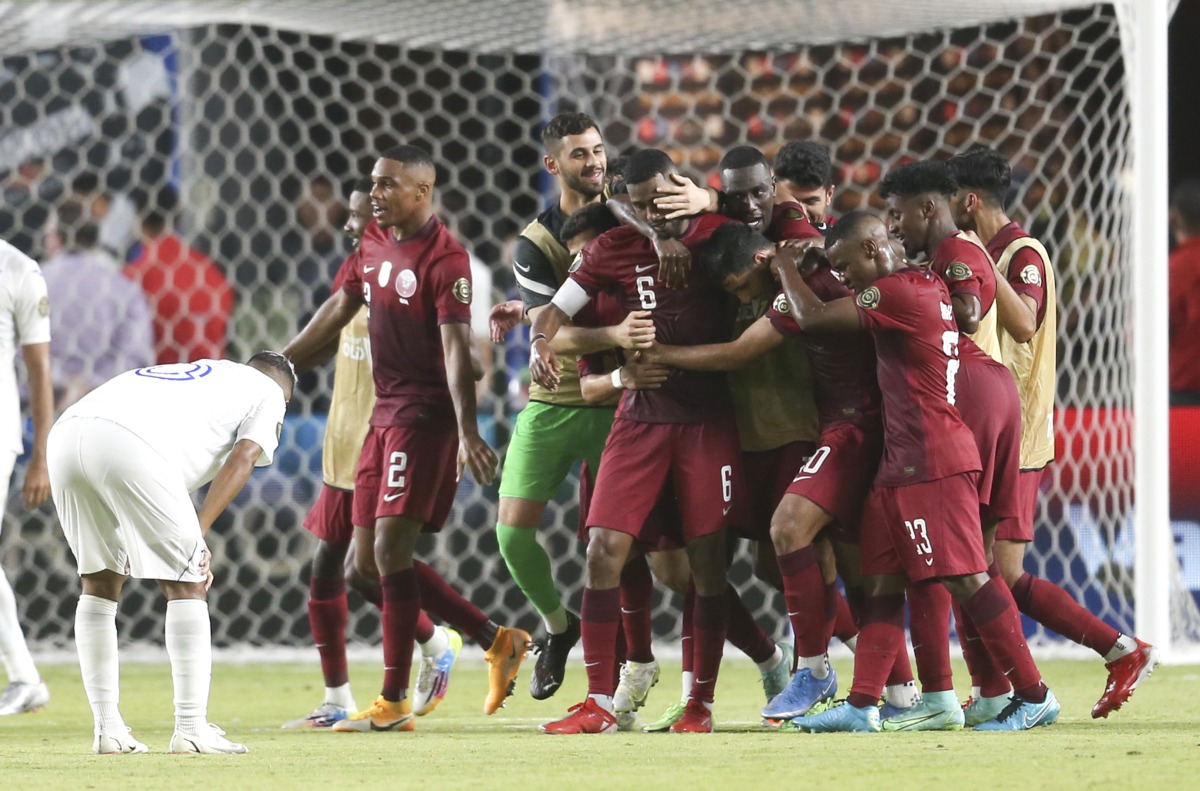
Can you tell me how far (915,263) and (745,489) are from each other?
81 cm

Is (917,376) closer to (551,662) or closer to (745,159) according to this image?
(745,159)

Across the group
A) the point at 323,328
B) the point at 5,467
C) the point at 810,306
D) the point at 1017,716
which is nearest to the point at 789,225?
the point at 810,306

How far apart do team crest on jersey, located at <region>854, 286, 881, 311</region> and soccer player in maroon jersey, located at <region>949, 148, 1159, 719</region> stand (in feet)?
1.90

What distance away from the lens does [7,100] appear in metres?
9.94

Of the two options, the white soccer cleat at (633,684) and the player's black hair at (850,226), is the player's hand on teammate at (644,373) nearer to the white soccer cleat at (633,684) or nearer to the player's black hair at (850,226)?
the player's black hair at (850,226)

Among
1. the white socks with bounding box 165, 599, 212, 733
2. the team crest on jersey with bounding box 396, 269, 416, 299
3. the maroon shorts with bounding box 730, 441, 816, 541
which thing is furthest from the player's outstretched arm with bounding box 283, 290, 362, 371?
the white socks with bounding box 165, 599, 212, 733

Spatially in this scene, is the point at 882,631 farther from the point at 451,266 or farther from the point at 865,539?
the point at 451,266

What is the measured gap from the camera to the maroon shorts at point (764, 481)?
5.35m

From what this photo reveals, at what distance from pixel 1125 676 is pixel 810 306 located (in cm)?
145

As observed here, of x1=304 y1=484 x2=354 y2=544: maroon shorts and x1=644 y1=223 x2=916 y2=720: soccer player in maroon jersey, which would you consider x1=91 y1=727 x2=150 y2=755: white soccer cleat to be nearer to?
x1=304 y1=484 x2=354 y2=544: maroon shorts

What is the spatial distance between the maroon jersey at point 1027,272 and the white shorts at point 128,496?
243 cm

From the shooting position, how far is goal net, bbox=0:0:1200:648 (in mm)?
8047

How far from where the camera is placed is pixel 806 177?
5641mm

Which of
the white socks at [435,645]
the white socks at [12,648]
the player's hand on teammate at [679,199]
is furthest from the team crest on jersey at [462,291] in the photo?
the white socks at [12,648]
